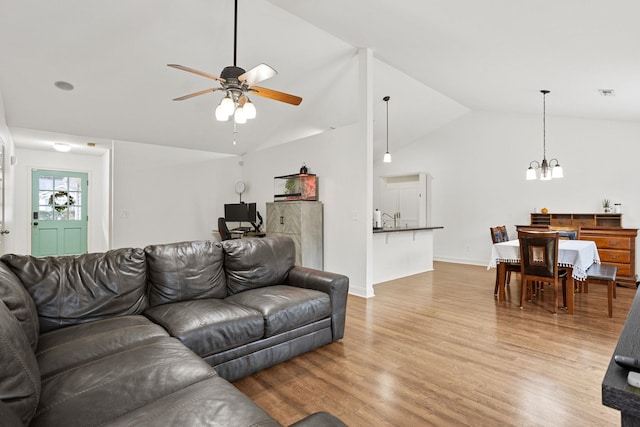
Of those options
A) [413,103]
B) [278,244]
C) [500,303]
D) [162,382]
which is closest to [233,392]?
[162,382]

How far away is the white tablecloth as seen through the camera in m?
3.56

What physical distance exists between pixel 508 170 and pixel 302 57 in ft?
15.3

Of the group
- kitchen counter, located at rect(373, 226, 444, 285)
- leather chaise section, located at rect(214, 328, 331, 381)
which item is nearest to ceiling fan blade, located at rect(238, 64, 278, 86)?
leather chaise section, located at rect(214, 328, 331, 381)

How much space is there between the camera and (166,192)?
6.39 m

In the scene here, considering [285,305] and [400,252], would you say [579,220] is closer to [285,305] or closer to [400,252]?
[400,252]

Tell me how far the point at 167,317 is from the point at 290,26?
3.46 metres

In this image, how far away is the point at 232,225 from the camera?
24.1 feet

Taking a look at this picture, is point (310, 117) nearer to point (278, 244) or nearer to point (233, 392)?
point (278, 244)

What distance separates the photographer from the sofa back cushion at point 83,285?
1964 millimetres

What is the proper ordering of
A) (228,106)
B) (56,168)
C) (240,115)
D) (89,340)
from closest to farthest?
(89,340)
(228,106)
(240,115)
(56,168)

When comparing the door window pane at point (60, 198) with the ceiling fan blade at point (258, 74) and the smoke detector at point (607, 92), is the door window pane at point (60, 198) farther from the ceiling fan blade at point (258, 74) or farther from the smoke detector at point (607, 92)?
the smoke detector at point (607, 92)

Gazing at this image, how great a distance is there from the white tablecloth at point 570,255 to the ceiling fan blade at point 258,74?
3.44 meters

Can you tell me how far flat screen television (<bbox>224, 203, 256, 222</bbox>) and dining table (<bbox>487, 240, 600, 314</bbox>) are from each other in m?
4.18

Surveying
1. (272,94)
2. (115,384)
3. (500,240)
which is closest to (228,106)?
(272,94)
